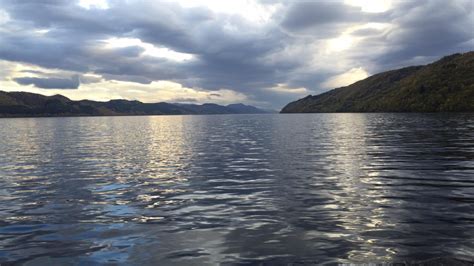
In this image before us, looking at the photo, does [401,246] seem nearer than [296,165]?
Yes

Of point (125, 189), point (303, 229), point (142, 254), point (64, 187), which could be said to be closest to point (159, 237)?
point (142, 254)

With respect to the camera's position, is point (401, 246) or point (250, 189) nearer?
point (401, 246)

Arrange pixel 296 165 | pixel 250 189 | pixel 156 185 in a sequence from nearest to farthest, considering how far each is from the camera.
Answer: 1. pixel 250 189
2. pixel 156 185
3. pixel 296 165

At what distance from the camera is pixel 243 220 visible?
18.8 metres

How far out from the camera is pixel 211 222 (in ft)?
60.8

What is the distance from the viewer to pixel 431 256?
43.2ft

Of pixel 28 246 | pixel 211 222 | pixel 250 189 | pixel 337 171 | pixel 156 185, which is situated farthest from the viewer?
pixel 337 171

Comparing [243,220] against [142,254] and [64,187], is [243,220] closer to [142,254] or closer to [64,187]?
[142,254]

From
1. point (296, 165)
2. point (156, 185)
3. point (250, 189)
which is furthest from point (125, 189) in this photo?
point (296, 165)

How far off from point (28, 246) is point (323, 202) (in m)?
15.3

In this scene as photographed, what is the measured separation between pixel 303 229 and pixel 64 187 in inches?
784

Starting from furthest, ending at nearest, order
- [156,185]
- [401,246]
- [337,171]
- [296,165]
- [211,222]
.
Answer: [296,165], [337,171], [156,185], [211,222], [401,246]

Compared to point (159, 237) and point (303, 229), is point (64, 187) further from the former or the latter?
point (303, 229)

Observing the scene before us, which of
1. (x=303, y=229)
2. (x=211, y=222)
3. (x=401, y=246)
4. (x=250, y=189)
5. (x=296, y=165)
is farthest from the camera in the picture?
(x=296, y=165)
